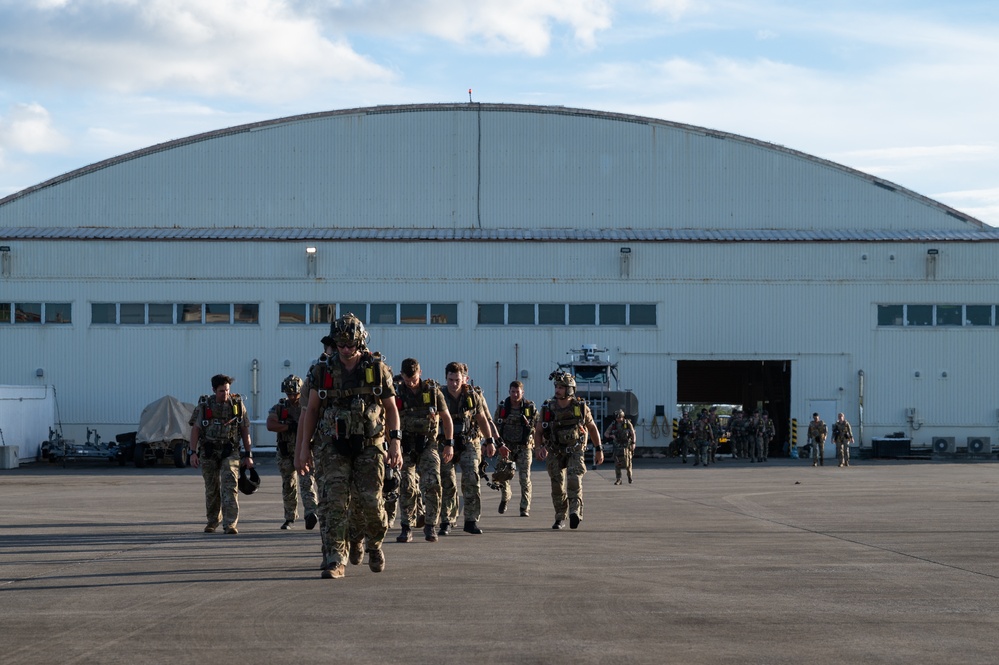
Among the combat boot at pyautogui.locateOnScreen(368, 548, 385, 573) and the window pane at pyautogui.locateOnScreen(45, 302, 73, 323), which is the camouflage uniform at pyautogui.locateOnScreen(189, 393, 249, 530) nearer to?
the combat boot at pyautogui.locateOnScreen(368, 548, 385, 573)

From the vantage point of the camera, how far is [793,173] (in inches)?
1853

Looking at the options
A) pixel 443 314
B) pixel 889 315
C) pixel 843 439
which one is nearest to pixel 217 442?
pixel 843 439

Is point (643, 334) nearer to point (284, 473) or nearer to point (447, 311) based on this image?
point (447, 311)

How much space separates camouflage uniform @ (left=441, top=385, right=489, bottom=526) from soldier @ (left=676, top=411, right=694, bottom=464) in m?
25.2

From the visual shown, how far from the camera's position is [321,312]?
4366 cm

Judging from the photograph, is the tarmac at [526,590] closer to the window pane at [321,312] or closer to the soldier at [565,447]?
the soldier at [565,447]

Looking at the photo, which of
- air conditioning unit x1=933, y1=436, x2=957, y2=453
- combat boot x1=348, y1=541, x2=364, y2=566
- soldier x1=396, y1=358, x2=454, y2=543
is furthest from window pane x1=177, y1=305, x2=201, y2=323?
combat boot x1=348, y1=541, x2=364, y2=566

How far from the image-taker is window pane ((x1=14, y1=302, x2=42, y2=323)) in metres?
43.4

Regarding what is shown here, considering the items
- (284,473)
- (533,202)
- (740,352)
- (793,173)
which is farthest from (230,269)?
(284,473)

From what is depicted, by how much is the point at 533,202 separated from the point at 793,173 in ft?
31.9

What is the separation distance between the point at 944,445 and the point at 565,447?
31.1 m

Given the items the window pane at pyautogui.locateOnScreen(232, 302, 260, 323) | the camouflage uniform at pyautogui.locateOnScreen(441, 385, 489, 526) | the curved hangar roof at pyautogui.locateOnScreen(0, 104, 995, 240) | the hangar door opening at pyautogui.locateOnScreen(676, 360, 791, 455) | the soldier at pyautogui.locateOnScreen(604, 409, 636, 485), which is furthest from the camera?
the hangar door opening at pyautogui.locateOnScreen(676, 360, 791, 455)

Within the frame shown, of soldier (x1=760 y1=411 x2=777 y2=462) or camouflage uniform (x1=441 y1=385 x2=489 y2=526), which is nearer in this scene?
camouflage uniform (x1=441 y1=385 x2=489 y2=526)

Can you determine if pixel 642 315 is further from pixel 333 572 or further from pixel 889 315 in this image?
pixel 333 572
